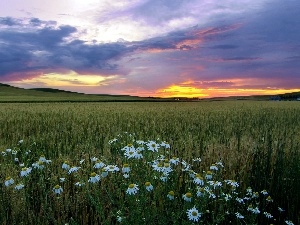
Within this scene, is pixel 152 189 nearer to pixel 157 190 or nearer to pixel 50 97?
pixel 157 190

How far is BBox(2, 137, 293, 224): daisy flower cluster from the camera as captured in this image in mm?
3738

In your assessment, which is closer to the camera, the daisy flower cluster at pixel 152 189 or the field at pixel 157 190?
the daisy flower cluster at pixel 152 189

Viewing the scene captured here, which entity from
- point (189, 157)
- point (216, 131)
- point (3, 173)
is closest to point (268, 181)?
point (189, 157)

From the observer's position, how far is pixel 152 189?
149 inches

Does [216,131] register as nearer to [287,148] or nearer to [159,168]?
[287,148]

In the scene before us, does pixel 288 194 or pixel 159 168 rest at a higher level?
pixel 159 168

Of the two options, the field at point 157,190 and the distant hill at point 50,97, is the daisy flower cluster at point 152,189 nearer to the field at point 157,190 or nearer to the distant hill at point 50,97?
→ the field at point 157,190

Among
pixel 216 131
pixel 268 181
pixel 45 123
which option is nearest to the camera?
pixel 268 181

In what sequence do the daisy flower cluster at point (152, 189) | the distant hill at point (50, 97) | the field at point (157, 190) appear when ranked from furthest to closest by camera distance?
the distant hill at point (50, 97), the field at point (157, 190), the daisy flower cluster at point (152, 189)

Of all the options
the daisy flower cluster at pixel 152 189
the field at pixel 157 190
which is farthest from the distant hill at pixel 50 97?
the daisy flower cluster at pixel 152 189

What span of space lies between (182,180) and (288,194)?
1.81 meters

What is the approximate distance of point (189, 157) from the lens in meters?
6.55

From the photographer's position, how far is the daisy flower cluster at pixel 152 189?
3738 millimetres

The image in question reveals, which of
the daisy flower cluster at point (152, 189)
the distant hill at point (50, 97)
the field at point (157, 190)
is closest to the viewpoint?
the daisy flower cluster at point (152, 189)
